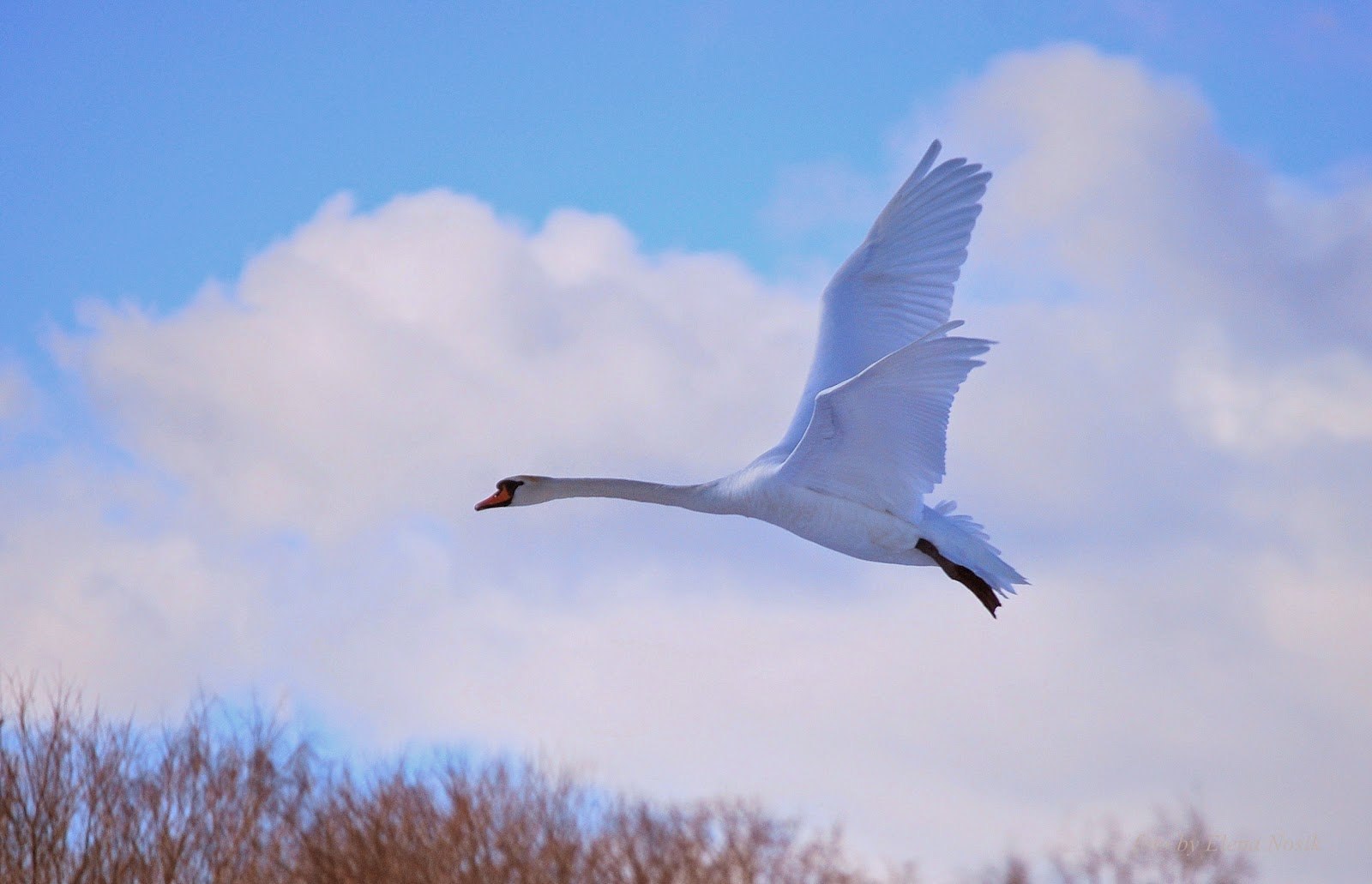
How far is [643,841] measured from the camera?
14547 mm

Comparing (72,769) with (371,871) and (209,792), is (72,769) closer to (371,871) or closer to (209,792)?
(209,792)

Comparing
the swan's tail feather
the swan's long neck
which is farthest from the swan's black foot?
the swan's long neck

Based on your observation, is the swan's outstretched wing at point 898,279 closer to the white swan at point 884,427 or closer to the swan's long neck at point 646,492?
the white swan at point 884,427

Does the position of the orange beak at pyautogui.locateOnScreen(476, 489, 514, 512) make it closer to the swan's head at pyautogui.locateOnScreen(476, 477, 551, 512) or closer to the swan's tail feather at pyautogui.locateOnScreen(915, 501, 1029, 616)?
the swan's head at pyautogui.locateOnScreen(476, 477, 551, 512)

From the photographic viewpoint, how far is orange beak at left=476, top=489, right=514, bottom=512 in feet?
37.6

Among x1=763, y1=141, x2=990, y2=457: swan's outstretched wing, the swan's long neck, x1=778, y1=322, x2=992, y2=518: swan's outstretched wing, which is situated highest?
x1=763, y1=141, x2=990, y2=457: swan's outstretched wing

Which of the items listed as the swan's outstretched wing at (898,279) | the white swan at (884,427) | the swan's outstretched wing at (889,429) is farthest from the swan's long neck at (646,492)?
the swan's outstretched wing at (898,279)

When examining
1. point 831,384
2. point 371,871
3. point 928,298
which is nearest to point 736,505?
point 831,384

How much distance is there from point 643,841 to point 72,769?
661 centimetres

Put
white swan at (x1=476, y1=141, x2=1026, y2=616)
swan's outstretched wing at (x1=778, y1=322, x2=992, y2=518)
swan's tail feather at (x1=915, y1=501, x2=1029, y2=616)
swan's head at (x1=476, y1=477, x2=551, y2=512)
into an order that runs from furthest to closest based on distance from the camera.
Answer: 1. swan's head at (x1=476, y1=477, x2=551, y2=512)
2. swan's tail feather at (x1=915, y1=501, x2=1029, y2=616)
3. white swan at (x1=476, y1=141, x2=1026, y2=616)
4. swan's outstretched wing at (x1=778, y1=322, x2=992, y2=518)

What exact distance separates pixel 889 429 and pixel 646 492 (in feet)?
6.93

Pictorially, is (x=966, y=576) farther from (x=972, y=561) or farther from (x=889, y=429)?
(x=889, y=429)

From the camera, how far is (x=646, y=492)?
1089cm

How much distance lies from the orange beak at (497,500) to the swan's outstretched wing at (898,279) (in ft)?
7.12
